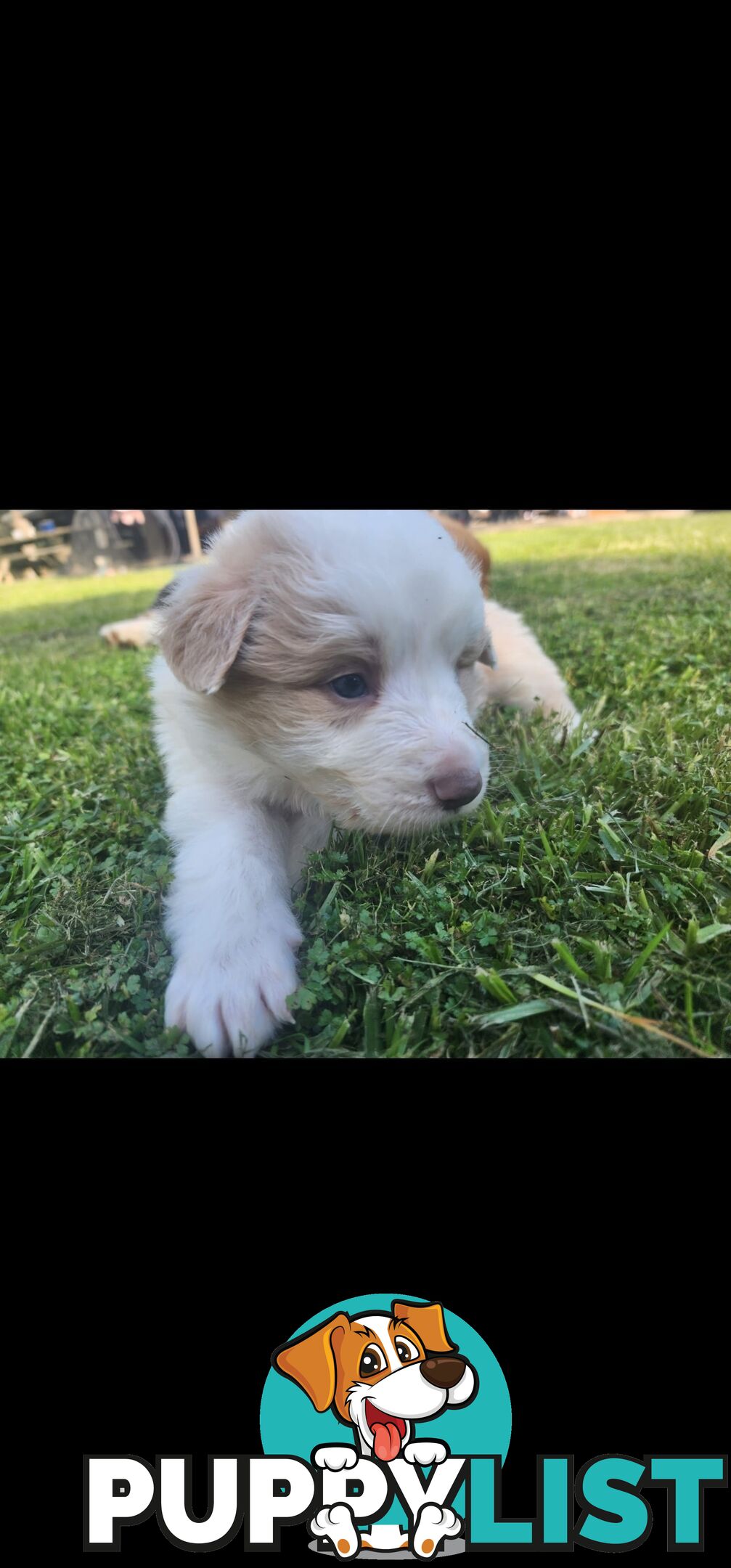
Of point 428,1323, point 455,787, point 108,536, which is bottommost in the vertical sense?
point 428,1323

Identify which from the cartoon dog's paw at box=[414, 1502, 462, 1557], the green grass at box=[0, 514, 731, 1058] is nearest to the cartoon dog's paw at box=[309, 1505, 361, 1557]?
the cartoon dog's paw at box=[414, 1502, 462, 1557]

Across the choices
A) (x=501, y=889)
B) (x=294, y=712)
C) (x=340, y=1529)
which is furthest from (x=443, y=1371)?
(x=294, y=712)

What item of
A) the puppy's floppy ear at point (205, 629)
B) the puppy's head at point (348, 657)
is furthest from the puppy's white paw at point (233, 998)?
the puppy's floppy ear at point (205, 629)

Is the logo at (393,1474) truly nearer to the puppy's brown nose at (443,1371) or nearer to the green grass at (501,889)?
the puppy's brown nose at (443,1371)

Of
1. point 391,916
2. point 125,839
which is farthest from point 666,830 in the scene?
point 125,839

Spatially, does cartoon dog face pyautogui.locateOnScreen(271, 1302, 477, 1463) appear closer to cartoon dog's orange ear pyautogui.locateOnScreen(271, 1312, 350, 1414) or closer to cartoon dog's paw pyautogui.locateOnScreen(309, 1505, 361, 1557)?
cartoon dog's orange ear pyautogui.locateOnScreen(271, 1312, 350, 1414)

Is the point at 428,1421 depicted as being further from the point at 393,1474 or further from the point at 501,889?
the point at 501,889

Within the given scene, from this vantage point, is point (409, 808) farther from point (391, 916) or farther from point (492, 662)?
point (492, 662)

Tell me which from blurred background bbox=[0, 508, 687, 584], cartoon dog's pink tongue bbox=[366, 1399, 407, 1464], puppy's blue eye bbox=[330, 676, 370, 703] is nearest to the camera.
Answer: cartoon dog's pink tongue bbox=[366, 1399, 407, 1464]
